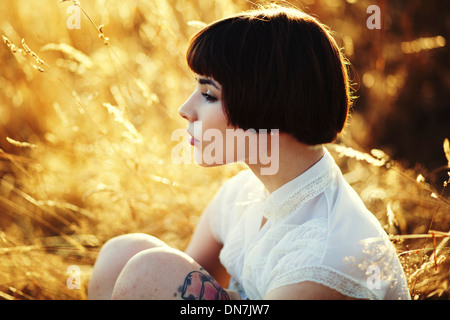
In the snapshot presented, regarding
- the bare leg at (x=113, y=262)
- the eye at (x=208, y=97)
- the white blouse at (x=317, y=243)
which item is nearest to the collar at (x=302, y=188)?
the white blouse at (x=317, y=243)

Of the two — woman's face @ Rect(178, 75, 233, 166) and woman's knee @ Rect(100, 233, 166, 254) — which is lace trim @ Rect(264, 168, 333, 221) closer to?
woman's face @ Rect(178, 75, 233, 166)

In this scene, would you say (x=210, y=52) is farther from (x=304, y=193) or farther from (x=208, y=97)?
(x=304, y=193)

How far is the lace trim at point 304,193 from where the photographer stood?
3.74 feet

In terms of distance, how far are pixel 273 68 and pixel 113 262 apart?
83 centimetres

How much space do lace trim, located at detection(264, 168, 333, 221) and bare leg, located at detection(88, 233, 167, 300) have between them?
45 cm

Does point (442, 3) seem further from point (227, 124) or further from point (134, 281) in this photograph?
point (134, 281)

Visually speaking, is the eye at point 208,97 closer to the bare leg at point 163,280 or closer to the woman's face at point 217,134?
the woman's face at point 217,134

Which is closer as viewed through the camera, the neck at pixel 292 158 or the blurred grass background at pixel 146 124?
the neck at pixel 292 158

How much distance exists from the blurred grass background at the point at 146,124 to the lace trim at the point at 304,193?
0.54 meters

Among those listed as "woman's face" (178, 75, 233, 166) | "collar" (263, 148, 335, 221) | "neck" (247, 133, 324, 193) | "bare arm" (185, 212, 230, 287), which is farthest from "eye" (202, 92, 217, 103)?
"bare arm" (185, 212, 230, 287)

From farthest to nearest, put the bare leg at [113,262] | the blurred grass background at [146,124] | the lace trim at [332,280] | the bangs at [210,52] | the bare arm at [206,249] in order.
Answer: the blurred grass background at [146,124] < the bare arm at [206,249] < the bare leg at [113,262] < the bangs at [210,52] < the lace trim at [332,280]

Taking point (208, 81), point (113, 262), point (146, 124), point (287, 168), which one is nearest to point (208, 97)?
point (208, 81)

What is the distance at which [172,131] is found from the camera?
7.32 ft
